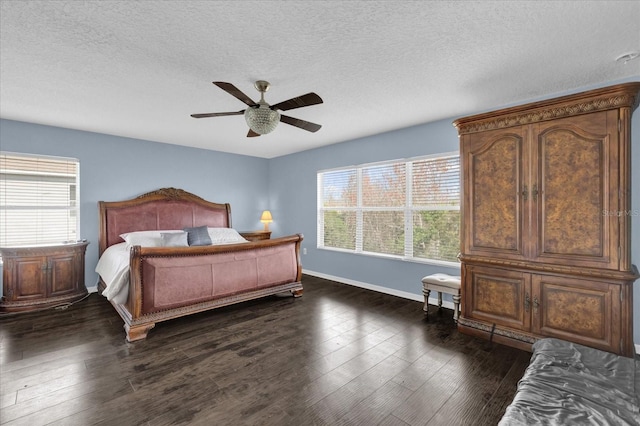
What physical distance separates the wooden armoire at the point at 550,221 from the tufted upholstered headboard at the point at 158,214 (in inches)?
177

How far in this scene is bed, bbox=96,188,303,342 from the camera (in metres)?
2.94

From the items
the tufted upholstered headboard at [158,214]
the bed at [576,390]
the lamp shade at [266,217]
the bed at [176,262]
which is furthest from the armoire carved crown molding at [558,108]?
the tufted upholstered headboard at [158,214]

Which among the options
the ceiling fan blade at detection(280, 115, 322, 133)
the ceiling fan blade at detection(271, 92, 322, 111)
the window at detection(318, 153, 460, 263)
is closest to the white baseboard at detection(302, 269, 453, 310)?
the window at detection(318, 153, 460, 263)

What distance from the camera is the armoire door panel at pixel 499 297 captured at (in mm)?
2652

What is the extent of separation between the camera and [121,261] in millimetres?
3281

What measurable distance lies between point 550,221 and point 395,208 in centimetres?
209

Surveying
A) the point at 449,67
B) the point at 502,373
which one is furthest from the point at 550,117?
the point at 502,373

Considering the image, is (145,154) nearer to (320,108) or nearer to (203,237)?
(203,237)

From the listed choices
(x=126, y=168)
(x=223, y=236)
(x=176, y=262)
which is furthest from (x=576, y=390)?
(x=126, y=168)

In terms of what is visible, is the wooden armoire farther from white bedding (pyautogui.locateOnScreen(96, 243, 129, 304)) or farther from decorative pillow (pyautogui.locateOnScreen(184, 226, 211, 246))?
decorative pillow (pyautogui.locateOnScreen(184, 226, 211, 246))

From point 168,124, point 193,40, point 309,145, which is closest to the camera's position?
point 193,40

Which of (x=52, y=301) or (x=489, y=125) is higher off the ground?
(x=489, y=125)

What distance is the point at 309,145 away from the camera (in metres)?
5.44

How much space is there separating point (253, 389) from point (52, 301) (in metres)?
3.48
